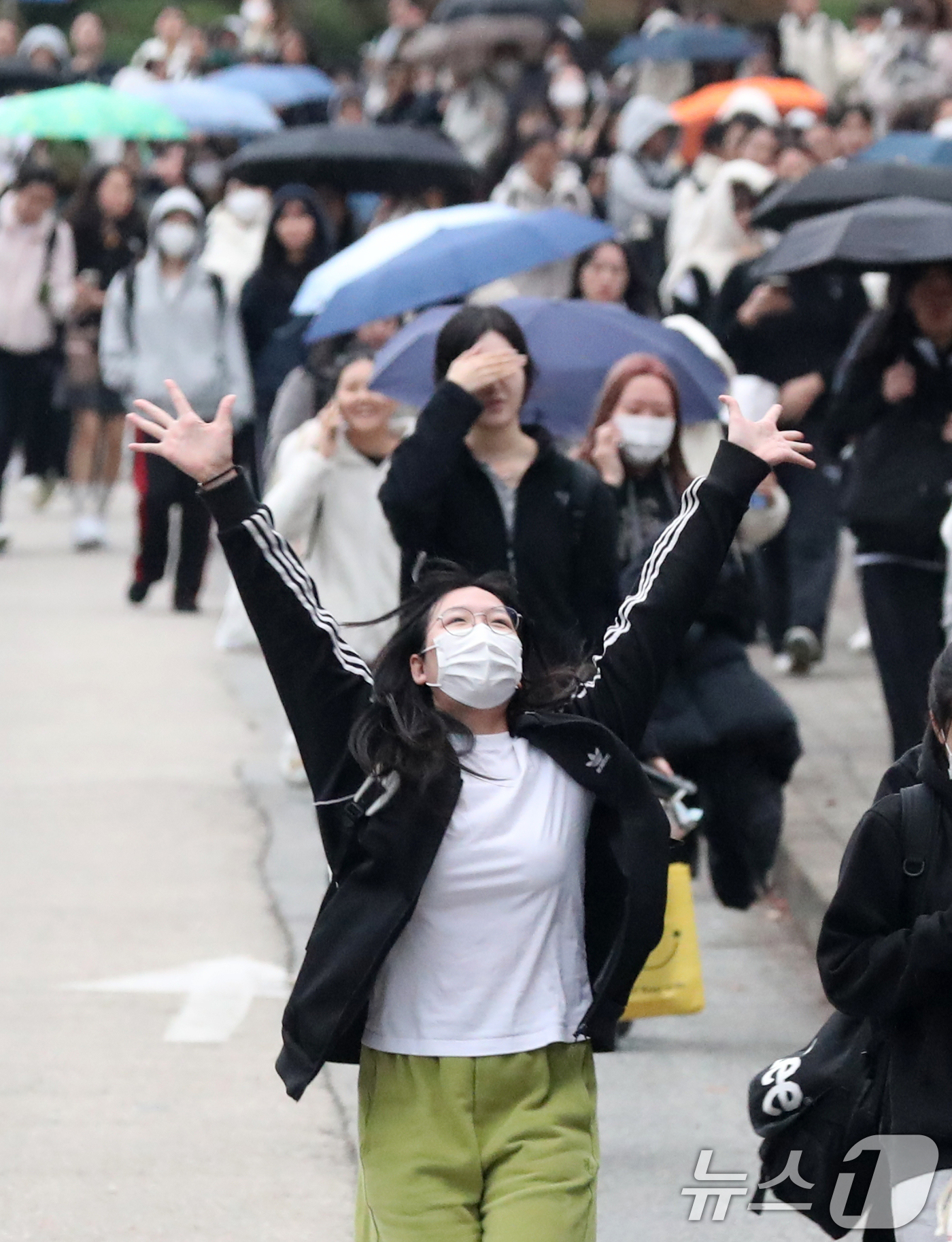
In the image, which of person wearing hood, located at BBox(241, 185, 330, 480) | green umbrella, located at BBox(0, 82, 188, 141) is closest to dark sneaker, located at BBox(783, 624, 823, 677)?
person wearing hood, located at BBox(241, 185, 330, 480)

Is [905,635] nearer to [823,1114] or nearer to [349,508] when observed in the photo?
[349,508]

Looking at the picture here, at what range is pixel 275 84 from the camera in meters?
23.3

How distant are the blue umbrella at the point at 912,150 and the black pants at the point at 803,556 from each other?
210 centimetres

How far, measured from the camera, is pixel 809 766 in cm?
970

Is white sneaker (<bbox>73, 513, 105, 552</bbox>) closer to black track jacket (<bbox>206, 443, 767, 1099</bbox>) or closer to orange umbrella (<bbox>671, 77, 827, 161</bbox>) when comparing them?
orange umbrella (<bbox>671, 77, 827, 161</bbox>)

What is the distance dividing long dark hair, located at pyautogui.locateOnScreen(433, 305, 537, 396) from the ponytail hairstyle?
1.98ft

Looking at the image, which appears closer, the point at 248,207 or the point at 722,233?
the point at 722,233

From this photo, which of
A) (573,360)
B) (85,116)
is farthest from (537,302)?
(85,116)

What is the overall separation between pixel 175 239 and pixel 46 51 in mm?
10987

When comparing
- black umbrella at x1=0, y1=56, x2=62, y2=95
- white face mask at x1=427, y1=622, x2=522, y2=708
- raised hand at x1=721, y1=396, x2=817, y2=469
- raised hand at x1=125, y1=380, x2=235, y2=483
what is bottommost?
black umbrella at x1=0, y1=56, x2=62, y2=95

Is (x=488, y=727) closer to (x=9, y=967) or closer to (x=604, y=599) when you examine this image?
(x=604, y=599)

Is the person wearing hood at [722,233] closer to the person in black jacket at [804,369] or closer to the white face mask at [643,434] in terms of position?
the person in black jacket at [804,369]

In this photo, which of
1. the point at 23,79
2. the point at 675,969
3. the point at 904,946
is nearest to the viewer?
the point at 904,946

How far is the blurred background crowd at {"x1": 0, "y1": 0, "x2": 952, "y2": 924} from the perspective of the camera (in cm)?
705
